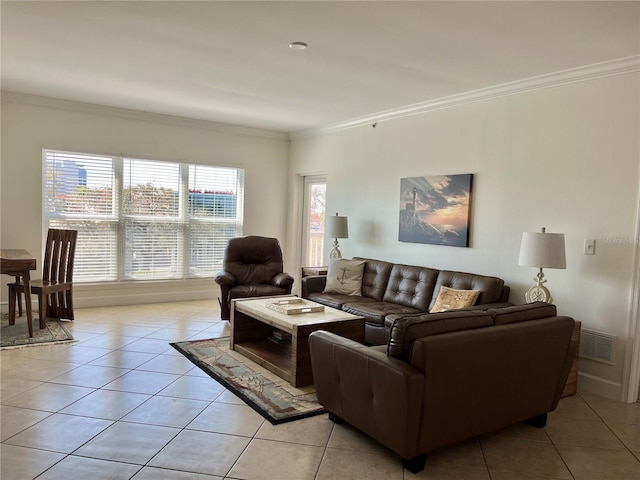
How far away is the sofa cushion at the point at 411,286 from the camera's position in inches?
181

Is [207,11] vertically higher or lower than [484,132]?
higher

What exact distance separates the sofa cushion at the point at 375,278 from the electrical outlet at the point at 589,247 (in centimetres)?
196

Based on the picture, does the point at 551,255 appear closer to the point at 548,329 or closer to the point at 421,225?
the point at 548,329

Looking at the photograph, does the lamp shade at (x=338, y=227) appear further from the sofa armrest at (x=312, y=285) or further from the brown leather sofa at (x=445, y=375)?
the brown leather sofa at (x=445, y=375)

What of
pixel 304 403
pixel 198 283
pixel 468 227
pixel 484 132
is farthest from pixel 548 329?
pixel 198 283

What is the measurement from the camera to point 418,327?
7.77 ft

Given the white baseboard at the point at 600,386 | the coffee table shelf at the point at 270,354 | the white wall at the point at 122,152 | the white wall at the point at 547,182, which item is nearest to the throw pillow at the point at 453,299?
the white wall at the point at 547,182

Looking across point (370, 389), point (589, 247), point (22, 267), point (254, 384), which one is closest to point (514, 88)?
point (589, 247)

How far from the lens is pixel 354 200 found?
6098 mm

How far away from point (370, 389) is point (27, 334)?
372 cm

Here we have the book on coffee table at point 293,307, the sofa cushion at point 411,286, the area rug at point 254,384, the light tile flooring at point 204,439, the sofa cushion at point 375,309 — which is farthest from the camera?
the sofa cushion at point 411,286

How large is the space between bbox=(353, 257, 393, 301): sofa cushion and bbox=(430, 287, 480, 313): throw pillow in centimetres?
84

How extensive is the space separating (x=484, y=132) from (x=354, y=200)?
79.6 inches

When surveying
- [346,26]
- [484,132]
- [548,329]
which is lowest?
[548,329]
